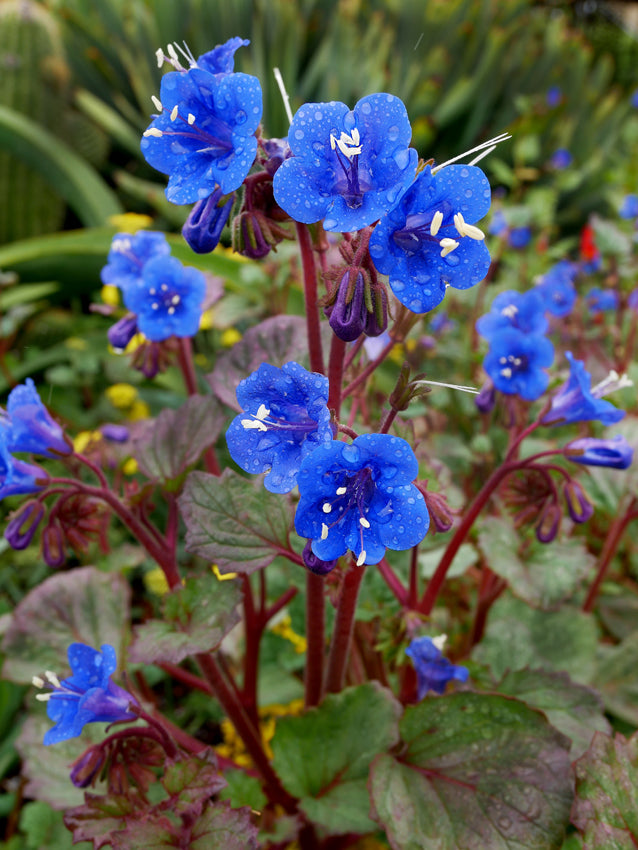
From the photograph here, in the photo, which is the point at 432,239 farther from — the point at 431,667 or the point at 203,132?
the point at 431,667

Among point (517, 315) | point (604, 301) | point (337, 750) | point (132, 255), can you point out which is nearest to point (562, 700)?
point (337, 750)

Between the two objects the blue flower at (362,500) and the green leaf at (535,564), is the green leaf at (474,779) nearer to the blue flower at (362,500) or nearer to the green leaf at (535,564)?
the green leaf at (535,564)

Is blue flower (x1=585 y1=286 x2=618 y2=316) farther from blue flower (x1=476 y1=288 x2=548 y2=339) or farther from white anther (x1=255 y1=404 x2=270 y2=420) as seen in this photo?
white anther (x1=255 y1=404 x2=270 y2=420)

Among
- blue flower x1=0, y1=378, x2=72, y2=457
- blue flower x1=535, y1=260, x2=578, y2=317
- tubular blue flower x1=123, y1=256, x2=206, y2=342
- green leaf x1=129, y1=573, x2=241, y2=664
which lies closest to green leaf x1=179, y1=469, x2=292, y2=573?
green leaf x1=129, y1=573, x2=241, y2=664

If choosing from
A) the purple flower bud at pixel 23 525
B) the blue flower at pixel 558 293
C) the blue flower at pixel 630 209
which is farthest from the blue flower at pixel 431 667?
the blue flower at pixel 630 209

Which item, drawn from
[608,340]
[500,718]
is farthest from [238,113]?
[608,340]
